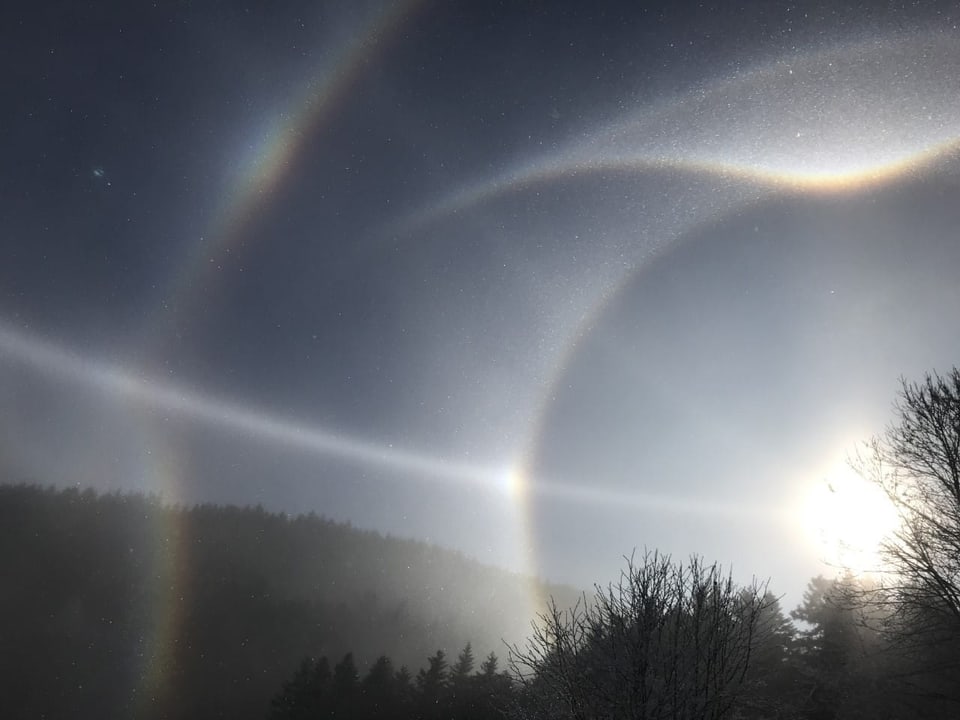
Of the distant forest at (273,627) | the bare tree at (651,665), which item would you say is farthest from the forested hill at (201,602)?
the bare tree at (651,665)

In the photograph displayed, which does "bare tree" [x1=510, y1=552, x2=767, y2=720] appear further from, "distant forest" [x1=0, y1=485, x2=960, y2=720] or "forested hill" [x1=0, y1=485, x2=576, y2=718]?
"forested hill" [x1=0, y1=485, x2=576, y2=718]

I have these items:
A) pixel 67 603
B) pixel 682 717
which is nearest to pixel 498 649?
pixel 67 603

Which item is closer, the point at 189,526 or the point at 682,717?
the point at 682,717

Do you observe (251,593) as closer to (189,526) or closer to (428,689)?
(189,526)

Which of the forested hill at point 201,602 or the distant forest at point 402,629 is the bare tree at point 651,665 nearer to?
the distant forest at point 402,629

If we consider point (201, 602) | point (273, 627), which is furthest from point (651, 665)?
point (201, 602)

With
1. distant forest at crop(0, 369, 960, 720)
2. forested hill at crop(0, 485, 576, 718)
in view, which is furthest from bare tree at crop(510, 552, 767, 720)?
forested hill at crop(0, 485, 576, 718)
